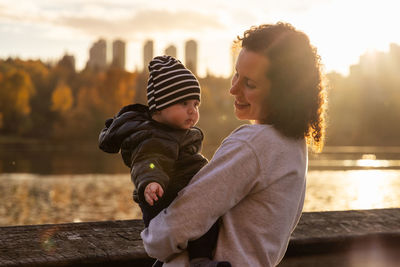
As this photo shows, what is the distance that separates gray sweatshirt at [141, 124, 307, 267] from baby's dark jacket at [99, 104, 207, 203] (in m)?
0.18

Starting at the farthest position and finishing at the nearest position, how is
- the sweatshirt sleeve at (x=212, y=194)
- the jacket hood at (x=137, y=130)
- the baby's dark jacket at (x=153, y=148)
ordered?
the jacket hood at (x=137, y=130) → the baby's dark jacket at (x=153, y=148) → the sweatshirt sleeve at (x=212, y=194)

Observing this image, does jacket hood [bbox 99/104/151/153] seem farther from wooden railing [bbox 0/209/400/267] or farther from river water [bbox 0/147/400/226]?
river water [bbox 0/147/400/226]

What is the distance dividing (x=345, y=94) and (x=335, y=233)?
221ft

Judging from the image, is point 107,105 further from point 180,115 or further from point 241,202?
point 241,202

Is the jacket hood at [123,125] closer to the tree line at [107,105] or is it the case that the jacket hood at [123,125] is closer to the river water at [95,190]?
the river water at [95,190]

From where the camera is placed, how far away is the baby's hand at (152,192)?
5.77 feet

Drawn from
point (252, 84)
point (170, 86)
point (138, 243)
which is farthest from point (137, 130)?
point (138, 243)

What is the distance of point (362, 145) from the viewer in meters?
57.8

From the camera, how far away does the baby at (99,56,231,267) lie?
179 cm

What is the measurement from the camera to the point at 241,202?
1.72 meters

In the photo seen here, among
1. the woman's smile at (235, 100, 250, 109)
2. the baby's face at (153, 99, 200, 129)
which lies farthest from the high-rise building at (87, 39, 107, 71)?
the woman's smile at (235, 100, 250, 109)

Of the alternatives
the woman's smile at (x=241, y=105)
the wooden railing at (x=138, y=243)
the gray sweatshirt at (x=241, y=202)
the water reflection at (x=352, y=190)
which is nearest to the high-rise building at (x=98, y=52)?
the water reflection at (x=352, y=190)

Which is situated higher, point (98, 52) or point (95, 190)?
point (95, 190)

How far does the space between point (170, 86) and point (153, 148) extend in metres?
0.28
